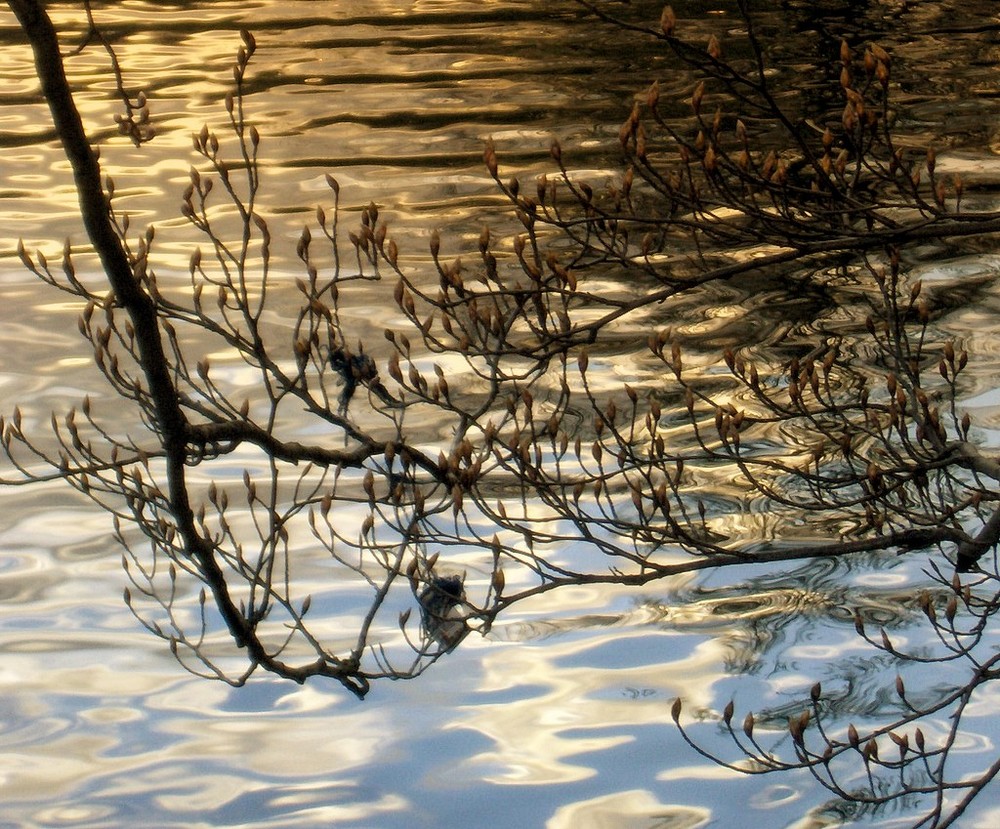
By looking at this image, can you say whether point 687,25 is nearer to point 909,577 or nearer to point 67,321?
point 67,321

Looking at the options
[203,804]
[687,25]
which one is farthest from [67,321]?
[687,25]

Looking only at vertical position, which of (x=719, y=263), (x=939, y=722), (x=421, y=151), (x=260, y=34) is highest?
(x=260, y=34)

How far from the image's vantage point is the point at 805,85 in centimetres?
1405

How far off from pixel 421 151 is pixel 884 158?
4.11 m

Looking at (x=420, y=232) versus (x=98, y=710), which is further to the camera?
(x=420, y=232)

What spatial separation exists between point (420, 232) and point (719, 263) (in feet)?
7.85

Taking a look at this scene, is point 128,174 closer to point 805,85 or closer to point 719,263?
point 719,263

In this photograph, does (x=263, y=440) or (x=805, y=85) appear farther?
(x=805, y=85)

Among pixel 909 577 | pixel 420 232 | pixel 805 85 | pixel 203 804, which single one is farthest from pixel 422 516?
pixel 805 85

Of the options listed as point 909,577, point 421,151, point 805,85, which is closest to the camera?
point 909,577

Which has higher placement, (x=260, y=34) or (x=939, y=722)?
(x=260, y=34)

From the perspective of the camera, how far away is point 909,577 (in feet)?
21.7

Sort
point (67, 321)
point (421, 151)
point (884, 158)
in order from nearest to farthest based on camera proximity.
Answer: point (67, 321) → point (884, 158) → point (421, 151)

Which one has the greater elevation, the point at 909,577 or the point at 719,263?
the point at 719,263
